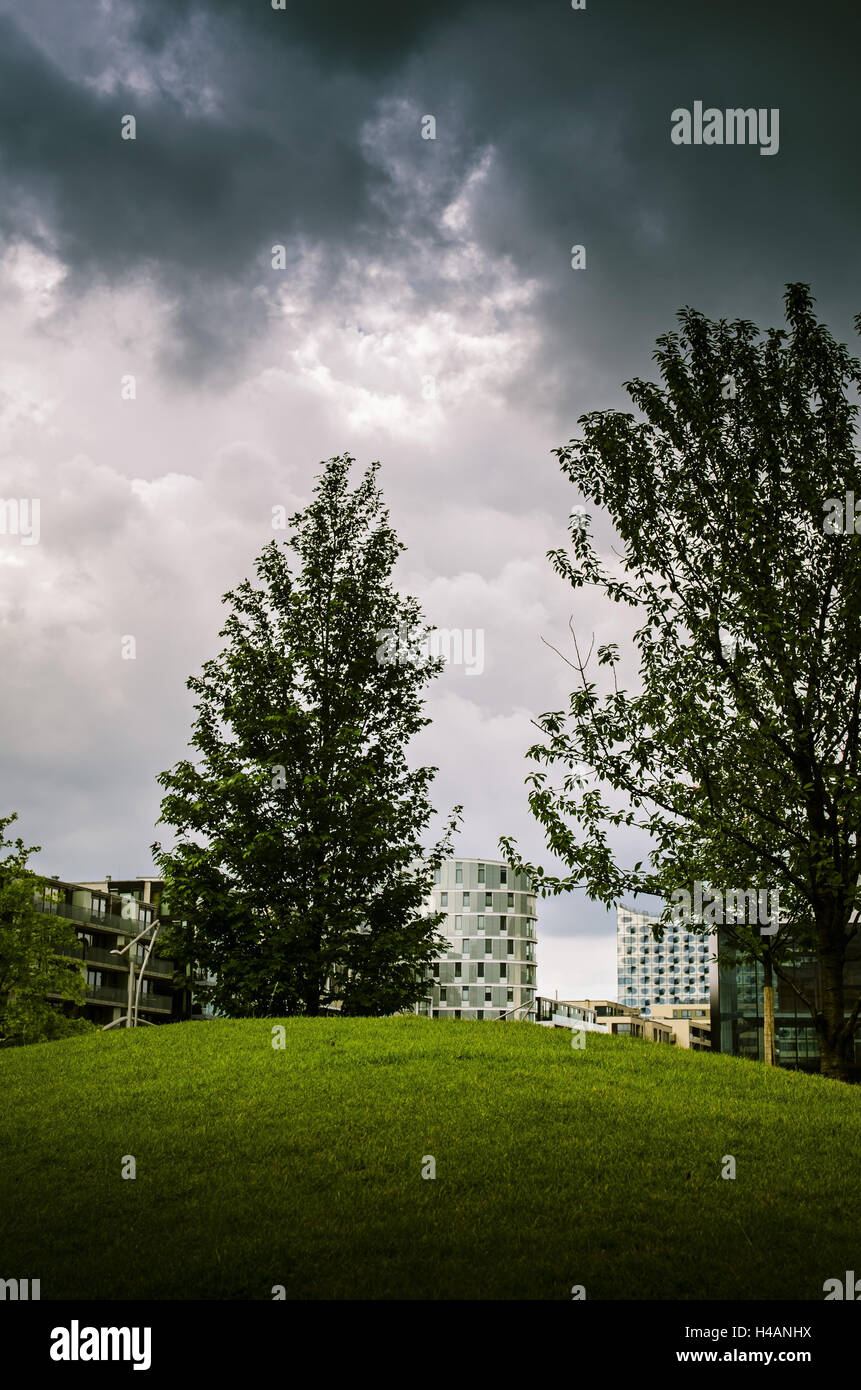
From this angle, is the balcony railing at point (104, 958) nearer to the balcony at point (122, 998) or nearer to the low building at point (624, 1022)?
the balcony at point (122, 998)

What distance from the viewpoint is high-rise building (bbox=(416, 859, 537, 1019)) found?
13062 cm

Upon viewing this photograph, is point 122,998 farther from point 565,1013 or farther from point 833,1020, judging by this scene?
point 565,1013

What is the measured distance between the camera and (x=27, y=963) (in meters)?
46.8

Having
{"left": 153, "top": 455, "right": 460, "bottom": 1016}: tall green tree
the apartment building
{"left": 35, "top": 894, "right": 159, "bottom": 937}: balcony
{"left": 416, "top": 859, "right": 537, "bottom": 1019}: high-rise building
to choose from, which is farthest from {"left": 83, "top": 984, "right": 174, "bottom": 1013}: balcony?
{"left": 153, "top": 455, "right": 460, "bottom": 1016}: tall green tree

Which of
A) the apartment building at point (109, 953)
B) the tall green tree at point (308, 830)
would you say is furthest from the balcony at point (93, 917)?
the tall green tree at point (308, 830)

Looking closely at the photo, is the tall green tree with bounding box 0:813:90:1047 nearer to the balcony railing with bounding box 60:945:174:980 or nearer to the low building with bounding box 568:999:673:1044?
the balcony railing with bounding box 60:945:174:980

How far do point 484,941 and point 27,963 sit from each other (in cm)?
9112

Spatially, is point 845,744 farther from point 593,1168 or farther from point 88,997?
point 88,997

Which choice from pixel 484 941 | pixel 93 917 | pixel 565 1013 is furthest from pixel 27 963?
pixel 565 1013

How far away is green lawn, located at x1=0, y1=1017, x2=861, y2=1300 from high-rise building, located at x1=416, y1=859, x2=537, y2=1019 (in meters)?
114

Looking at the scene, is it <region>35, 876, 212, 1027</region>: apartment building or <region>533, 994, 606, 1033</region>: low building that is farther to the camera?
<region>533, 994, 606, 1033</region>: low building

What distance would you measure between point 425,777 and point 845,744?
10.9 m

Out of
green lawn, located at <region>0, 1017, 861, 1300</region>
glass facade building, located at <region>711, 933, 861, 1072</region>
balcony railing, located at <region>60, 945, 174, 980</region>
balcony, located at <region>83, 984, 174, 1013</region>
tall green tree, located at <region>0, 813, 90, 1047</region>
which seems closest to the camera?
green lawn, located at <region>0, 1017, 861, 1300</region>

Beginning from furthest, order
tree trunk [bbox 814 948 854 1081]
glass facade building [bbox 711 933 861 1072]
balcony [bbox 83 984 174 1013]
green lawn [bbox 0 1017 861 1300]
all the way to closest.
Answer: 1. balcony [bbox 83 984 174 1013]
2. glass facade building [bbox 711 933 861 1072]
3. tree trunk [bbox 814 948 854 1081]
4. green lawn [bbox 0 1017 861 1300]
